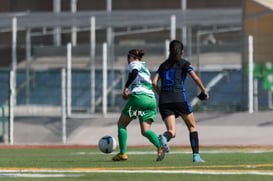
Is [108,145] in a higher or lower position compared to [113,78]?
lower

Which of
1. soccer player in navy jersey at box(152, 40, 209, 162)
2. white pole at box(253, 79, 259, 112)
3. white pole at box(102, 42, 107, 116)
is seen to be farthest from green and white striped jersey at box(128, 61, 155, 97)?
white pole at box(102, 42, 107, 116)

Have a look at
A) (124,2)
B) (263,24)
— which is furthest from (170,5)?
(263,24)

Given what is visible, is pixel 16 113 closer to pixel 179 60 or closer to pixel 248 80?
pixel 248 80

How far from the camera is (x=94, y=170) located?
40.7 ft

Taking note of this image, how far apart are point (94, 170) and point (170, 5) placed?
37126 mm

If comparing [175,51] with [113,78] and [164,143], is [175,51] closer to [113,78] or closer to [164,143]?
[164,143]

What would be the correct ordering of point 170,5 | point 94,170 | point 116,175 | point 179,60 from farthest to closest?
1. point 170,5
2. point 179,60
3. point 94,170
4. point 116,175

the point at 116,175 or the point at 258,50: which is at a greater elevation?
the point at 258,50

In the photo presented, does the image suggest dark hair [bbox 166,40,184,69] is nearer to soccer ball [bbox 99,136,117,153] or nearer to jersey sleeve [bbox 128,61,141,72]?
jersey sleeve [bbox 128,61,141,72]

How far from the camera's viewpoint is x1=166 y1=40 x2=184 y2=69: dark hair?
47.0 ft

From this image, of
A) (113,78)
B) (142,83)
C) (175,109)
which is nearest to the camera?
(175,109)

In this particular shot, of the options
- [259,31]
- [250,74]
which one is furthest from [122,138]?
[259,31]

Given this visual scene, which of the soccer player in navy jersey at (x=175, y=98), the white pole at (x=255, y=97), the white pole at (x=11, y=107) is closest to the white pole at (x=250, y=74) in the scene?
the white pole at (x=255, y=97)

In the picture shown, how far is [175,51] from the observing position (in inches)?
564
